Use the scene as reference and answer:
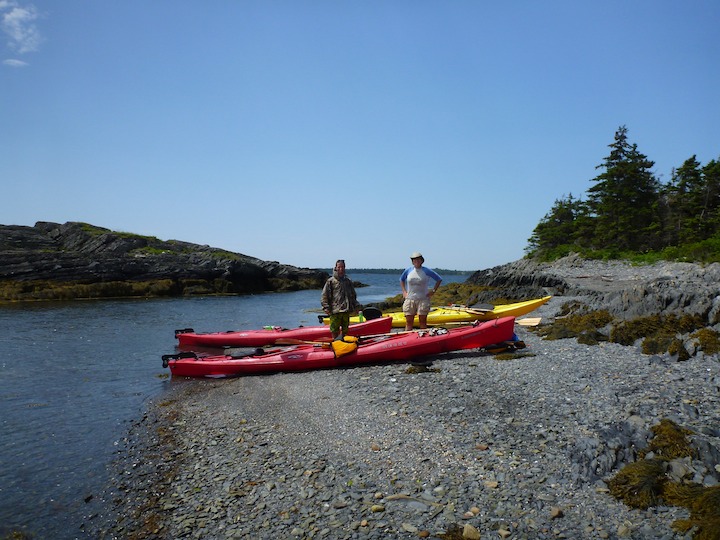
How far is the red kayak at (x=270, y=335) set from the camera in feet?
59.9

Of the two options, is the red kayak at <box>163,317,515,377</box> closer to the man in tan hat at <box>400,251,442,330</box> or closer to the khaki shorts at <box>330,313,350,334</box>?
the khaki shorts at <box>330,313,350,334</box>

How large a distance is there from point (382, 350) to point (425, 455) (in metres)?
6.29

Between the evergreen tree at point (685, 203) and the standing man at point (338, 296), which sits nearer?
the standing man at point (338, 296)

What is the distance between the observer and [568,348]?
40.1 ft

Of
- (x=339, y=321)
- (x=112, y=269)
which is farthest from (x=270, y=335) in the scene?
(x=112, y=269)

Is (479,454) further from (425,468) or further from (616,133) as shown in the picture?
(616,133)

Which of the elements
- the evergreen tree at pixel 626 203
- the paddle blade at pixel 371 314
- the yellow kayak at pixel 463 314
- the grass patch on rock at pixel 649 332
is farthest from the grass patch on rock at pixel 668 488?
the evergreen tree at pixel 626 203

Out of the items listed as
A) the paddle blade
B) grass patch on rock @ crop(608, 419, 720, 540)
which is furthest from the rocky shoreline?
the paddle blade

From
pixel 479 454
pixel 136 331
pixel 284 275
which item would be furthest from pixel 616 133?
pixel 479 454

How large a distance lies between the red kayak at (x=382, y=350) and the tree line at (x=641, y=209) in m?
34.0

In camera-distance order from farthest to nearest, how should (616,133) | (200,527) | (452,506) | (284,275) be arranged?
(284,275) → (616,133) → (200,527) → (452,506)

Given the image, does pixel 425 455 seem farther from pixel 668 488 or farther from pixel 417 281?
pixel 417 281

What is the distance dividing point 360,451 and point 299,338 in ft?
38.8

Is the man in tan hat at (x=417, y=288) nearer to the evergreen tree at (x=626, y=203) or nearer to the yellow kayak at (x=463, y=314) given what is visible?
the yellow kayak at (x=463, y=314)
